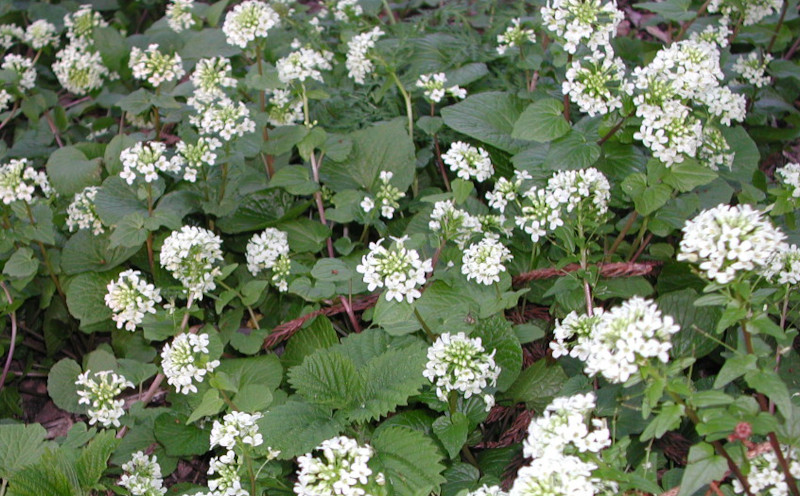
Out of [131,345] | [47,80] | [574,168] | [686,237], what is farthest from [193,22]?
[686,237]

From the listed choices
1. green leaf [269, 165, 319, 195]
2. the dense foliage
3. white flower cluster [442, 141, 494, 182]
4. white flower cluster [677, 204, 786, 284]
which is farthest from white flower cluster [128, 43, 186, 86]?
white flower cluster [677, 204, 786, 284]

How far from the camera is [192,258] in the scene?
3049 millimetres

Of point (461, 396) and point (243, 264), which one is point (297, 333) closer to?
point (243, 264)

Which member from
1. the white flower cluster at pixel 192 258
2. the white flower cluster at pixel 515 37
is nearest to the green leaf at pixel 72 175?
the white flower cluster at pixel 192 258

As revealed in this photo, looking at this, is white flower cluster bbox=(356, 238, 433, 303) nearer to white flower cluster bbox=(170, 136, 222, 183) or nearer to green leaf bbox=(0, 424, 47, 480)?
white flower cluster bbox=(170, 136, 222, 183)

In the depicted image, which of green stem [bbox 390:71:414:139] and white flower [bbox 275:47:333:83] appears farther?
green stem [bbox 390:71:414:139]

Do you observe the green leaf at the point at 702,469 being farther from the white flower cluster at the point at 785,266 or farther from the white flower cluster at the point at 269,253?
the white flower cluster at the point at 269,253

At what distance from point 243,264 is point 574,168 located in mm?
1505

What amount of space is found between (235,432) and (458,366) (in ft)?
2.32

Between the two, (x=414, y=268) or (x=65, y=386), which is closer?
(x=414, y=268)

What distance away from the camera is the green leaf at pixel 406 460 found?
7.89 ft

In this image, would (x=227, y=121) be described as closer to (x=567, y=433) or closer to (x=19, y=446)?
(x=19, y=446)

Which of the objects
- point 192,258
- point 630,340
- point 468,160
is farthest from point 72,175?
point 630,340

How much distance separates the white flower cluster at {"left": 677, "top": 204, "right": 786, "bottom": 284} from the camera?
1874mm
